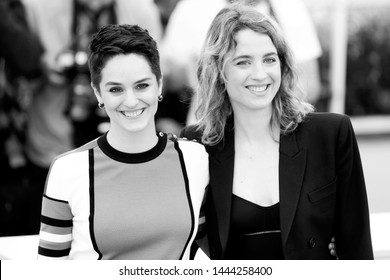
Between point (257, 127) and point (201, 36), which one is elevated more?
point (201, 36)

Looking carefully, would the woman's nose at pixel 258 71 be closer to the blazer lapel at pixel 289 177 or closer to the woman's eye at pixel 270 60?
the woman's eye at pixel 270 60

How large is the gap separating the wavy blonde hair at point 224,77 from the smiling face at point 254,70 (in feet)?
0.07

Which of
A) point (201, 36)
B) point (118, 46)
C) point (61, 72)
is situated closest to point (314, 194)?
point (118, 46)

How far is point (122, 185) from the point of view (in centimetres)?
192

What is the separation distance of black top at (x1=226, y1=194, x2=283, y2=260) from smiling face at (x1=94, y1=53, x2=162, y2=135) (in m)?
0.39

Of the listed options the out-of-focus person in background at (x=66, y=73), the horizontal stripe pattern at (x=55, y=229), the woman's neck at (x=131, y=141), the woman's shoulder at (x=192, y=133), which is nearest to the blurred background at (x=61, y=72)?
the out-of-focus person in background at (x=66, y=73)

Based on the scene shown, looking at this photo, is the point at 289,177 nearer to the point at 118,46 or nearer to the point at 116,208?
the point at 116,208

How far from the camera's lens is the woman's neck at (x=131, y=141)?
6.41 feet

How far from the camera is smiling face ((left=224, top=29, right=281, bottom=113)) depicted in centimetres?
211

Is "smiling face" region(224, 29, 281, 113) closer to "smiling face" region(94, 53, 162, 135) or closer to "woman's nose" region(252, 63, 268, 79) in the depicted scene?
"woman's nose" region(252, 63, 268, 79)

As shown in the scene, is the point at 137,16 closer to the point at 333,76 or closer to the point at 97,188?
the point at 97,188

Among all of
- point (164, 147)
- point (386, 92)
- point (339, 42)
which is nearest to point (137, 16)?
point (164, 147)

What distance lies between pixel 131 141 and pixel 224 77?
0.40m

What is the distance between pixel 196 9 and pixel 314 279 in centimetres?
189
